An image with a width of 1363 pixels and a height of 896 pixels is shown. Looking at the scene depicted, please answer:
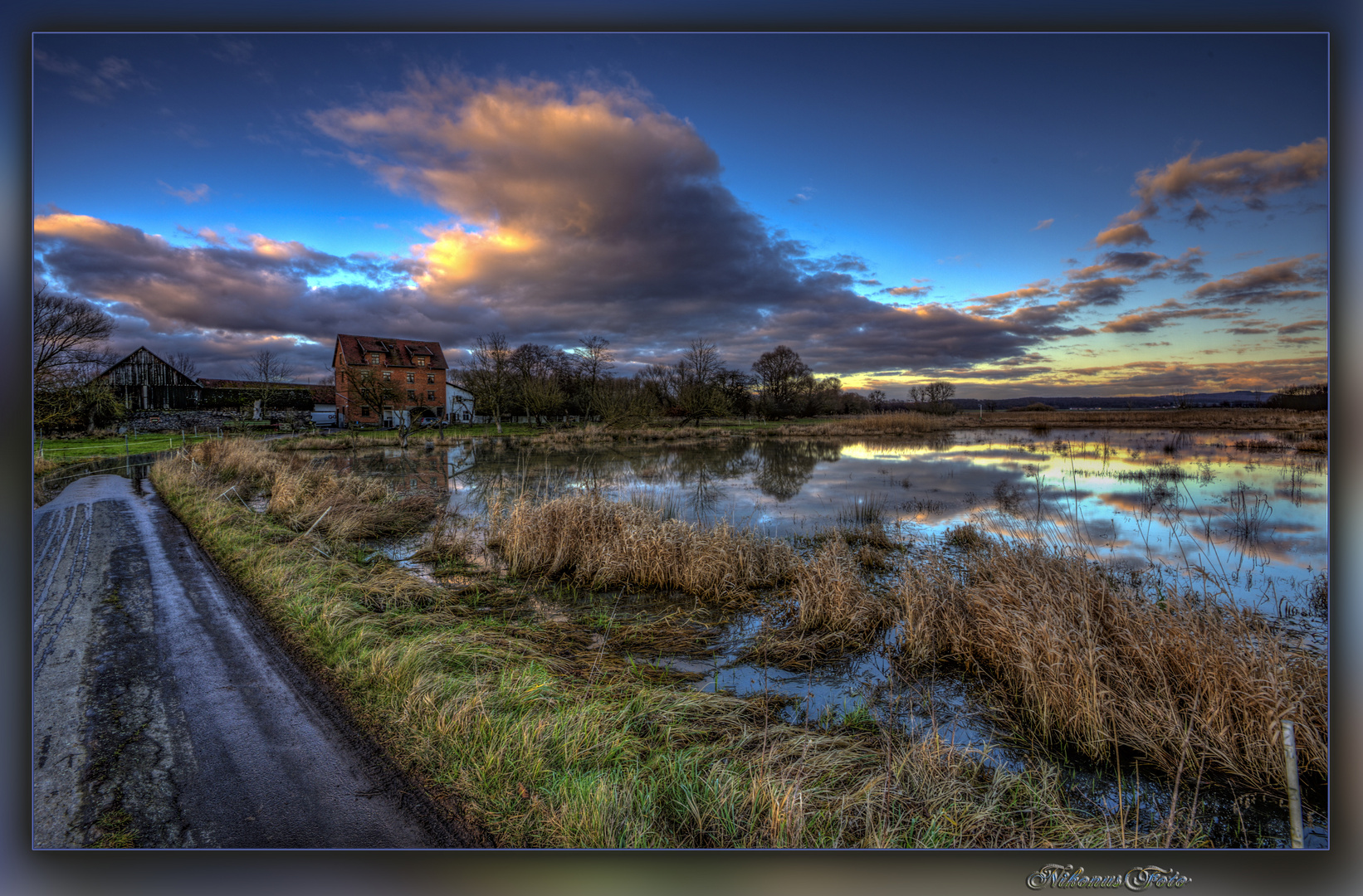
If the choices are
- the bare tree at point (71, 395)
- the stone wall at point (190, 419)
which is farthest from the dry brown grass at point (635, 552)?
the stone wall at point (190, 419)

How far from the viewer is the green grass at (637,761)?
2.20m

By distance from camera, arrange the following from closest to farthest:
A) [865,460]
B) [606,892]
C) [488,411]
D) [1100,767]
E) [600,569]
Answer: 1. [606,892]
2. [1100,767]
3. [600,569]
4. [865,460]
5. [488,411]

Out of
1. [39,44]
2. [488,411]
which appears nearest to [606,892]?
[39,44]

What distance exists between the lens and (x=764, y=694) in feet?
12.0

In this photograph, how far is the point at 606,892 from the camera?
84.3 inches

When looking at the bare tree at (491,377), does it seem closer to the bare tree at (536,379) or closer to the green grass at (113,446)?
the bare tree at (536,379)

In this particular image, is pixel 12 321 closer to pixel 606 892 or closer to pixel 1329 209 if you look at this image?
pixel 606 892

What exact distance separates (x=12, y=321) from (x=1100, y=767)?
6.50 meters

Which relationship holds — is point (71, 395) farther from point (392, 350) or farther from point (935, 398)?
point (935, 398)

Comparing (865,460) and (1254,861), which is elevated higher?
(865,460)

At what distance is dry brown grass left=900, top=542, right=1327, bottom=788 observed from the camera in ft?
8.93

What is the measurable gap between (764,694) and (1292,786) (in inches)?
101

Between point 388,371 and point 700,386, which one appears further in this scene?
point 700,386

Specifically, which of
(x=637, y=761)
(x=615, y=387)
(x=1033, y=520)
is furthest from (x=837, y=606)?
(x=615, y=387)
